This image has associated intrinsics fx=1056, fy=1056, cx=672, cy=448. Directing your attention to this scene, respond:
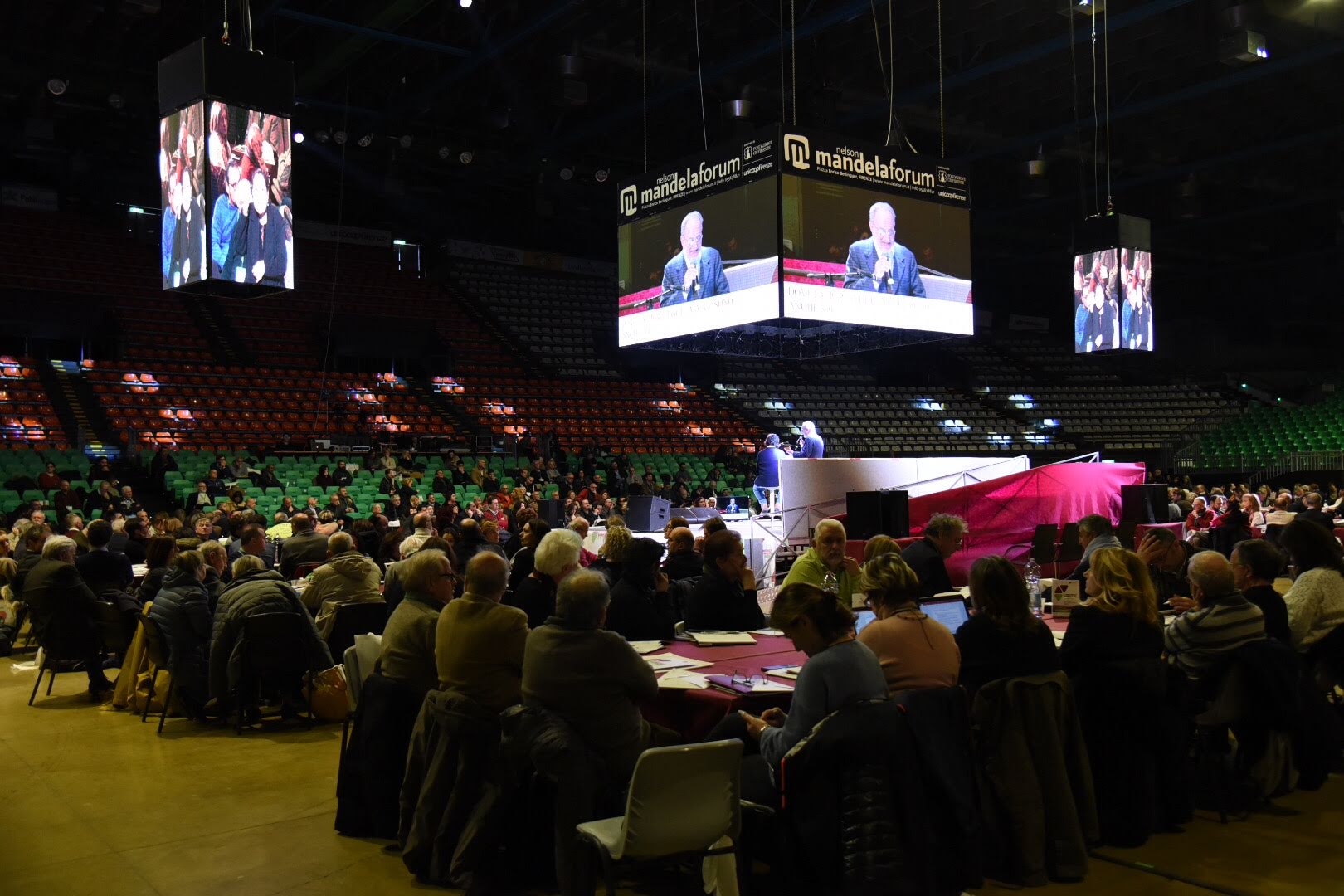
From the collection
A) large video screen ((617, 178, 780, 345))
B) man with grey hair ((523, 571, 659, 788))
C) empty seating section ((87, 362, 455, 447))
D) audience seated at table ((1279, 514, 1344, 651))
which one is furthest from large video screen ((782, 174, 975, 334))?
empty seating section ((87, 362, 455, 447))

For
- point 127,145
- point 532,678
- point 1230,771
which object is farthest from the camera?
point 127,145

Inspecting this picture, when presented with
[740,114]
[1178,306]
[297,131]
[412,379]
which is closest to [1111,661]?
[740,114]

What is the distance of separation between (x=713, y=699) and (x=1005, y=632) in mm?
1050

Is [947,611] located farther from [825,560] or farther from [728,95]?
[728,95]

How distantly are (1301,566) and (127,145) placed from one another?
24162 millimetres

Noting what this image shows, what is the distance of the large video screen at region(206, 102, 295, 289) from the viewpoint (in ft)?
24.6

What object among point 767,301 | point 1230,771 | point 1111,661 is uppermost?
point 767,301

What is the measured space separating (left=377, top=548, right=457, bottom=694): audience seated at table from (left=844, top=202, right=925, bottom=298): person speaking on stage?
716 centimetres

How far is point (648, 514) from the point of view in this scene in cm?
1430

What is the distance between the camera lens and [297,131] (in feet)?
64.0

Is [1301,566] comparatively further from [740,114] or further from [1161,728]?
[740,114]

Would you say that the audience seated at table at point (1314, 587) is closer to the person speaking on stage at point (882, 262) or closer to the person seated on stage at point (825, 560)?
the person seated on stage at point (825, 560)

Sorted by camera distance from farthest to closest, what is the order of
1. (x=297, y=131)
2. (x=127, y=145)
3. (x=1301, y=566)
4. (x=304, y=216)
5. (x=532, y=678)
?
(x=304, y=216), (x=127, y=145), (x=297, y=131), (x=1301, y=566), (x=532, y=678)

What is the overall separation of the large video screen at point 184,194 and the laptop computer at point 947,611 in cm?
564
